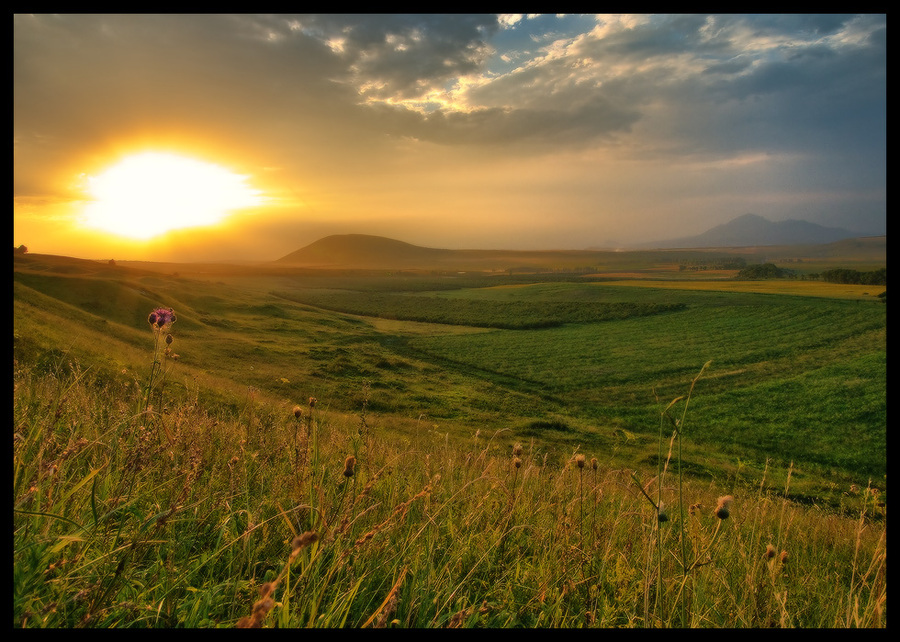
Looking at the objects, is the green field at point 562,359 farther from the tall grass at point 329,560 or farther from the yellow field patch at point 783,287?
the tall grass at point 329,560

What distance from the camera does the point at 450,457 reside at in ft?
15.7

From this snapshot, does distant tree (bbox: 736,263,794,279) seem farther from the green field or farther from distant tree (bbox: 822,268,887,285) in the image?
the green field

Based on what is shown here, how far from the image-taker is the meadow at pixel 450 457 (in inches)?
81.9

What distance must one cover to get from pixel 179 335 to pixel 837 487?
34.8 m

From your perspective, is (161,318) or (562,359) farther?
(562,359)

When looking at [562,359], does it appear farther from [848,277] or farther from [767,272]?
[767,272]

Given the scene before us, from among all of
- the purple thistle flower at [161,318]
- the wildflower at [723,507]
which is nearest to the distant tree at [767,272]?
the wildflower at [723,507]

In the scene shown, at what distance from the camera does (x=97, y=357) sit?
631 inches

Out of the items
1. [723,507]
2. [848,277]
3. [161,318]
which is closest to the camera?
[723,507]

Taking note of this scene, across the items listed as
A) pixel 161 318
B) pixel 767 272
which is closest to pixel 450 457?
pixel 161 318

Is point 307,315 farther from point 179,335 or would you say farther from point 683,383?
point 683,383

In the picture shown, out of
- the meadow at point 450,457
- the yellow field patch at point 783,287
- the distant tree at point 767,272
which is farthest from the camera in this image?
the distant tree at point 767,272

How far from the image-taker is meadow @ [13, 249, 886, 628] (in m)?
2.08
